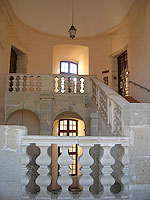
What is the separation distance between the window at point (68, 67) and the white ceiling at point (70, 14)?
2531 mm

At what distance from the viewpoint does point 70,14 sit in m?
10.0

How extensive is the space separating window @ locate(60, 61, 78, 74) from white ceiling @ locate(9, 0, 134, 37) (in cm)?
253

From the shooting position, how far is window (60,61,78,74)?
509 inches

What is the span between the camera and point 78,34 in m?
11.0

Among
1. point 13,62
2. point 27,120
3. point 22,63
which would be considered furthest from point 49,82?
point 22,63

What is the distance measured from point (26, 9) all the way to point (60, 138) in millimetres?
8540

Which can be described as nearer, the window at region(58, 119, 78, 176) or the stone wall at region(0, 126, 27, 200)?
the stone wall at region(0, 126, 27, 200)

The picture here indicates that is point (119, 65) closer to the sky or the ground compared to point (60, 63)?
closer to the ground

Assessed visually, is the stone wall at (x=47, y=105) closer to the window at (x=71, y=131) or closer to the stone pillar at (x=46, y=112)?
the stone pillar at (x=46, y=112)

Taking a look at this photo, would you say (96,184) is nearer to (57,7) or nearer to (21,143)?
(21,143)

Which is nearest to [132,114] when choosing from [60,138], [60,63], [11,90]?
[60,138]

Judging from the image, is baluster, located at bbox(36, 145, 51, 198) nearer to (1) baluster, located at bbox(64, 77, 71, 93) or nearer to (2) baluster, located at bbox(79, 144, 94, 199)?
(2) baluster, located at bbox(79, 144, 94, 199)

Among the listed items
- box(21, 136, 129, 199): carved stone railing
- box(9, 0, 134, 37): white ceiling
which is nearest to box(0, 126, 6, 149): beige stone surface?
box(21, 136, 129, 199): carved stone railing

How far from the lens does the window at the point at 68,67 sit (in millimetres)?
12922
